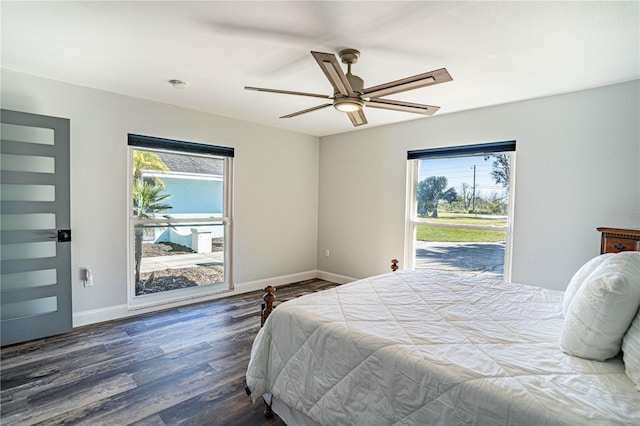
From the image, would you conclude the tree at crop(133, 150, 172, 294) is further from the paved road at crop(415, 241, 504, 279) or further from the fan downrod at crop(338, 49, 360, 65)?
the paved road at crop(415, 241, 504, 279)

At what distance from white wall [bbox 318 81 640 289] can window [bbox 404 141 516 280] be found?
0.39 feet

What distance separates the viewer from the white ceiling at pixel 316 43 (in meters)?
1.81

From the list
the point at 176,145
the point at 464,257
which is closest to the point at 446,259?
the point at 464,257

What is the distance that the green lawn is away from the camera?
3.62m

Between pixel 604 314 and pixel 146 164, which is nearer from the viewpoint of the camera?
pixel 604 314

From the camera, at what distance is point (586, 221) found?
2924 millimetres

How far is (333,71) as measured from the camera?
6.15 feet

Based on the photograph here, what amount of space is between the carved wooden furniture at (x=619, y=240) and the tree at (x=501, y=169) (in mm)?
1099

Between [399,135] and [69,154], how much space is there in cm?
371

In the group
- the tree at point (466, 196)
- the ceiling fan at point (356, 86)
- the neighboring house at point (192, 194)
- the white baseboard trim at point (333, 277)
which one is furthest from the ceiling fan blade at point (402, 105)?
the white baseboard trim at point (333, 277)

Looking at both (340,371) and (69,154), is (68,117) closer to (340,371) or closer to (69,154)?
(69,154)

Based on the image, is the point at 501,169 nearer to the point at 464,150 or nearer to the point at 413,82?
the point at 464,150

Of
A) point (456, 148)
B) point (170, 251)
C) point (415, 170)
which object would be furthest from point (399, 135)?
point (170, 251)

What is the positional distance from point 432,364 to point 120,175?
3.49 m
